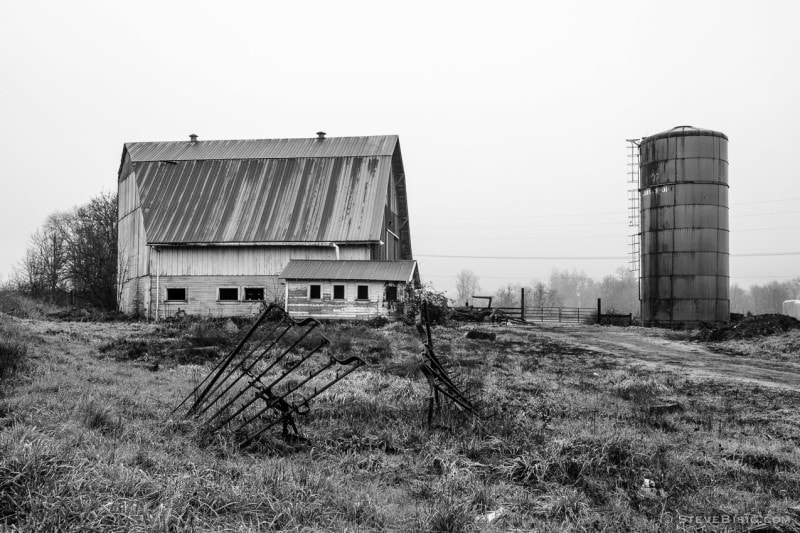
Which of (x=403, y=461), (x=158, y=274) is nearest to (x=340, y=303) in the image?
(x=158, y=274)

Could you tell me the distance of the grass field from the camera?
4.27 metres

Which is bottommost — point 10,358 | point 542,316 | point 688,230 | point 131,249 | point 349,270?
point 542,316

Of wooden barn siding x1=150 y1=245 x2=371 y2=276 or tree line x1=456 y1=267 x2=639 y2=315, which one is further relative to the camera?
tree line x1=456 y1=267 x2=639 y2=315

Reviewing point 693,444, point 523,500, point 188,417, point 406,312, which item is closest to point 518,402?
point 693,444

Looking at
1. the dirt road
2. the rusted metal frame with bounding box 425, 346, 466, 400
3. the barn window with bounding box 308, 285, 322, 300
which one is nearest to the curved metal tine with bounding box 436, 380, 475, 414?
the rusted metal frame with bounding box 425, 346, 466, 400

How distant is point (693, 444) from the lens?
22.4 feet

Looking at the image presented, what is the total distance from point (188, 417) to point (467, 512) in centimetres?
393

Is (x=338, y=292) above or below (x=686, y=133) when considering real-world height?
below

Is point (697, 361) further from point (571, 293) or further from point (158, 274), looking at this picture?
point (571, 293)

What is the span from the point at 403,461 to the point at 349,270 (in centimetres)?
2202

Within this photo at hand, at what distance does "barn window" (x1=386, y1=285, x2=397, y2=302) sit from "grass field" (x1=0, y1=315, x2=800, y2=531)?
1683cm

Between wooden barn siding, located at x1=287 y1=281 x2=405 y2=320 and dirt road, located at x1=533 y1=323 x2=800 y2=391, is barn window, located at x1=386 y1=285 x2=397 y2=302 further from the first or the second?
dirt road, located at x1=533 y1=323 x2=800 y2=391

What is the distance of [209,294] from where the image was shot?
29.9 m

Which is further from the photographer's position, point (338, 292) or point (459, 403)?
point (338, 292)
